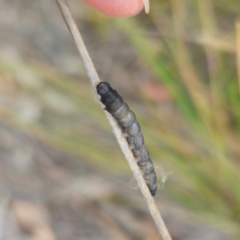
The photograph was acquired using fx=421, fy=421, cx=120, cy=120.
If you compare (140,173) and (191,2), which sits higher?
(191,2)

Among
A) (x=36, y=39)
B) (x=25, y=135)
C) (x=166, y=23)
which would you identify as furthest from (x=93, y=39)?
(x=25, y=135)

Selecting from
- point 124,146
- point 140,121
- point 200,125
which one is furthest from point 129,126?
point 200,125

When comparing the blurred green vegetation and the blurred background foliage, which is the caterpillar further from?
the blurred green vegetation

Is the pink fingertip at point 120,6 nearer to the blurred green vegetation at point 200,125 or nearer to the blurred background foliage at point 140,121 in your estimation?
the blurred background foliage at point 140,121

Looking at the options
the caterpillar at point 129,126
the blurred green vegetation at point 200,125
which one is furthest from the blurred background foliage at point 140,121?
the caterpillar at point 129,126

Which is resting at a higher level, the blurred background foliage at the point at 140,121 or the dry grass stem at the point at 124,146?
the blurred background foliage at the point at 140,121

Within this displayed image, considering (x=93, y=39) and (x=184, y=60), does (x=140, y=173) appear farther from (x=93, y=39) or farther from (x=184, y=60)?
(x=93, y=39)

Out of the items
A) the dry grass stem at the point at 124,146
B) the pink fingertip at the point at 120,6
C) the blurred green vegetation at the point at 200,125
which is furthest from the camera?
the blurred green vegetation at the point at 200,125
